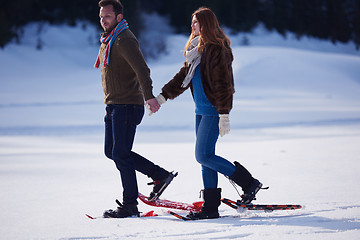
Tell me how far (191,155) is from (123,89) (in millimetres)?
3623

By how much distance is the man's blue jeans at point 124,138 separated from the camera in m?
3.75

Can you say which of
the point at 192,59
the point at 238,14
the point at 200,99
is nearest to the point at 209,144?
the point at 200,99

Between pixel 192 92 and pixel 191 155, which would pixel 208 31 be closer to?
pixel 192 92

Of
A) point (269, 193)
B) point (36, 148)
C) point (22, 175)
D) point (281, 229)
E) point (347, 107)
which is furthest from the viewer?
point (347, 107)

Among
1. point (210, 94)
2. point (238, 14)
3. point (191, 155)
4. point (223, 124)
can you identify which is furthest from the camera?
point (238, 14)

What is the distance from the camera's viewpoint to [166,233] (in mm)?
3203

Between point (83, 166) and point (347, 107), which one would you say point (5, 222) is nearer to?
point (83, 166)

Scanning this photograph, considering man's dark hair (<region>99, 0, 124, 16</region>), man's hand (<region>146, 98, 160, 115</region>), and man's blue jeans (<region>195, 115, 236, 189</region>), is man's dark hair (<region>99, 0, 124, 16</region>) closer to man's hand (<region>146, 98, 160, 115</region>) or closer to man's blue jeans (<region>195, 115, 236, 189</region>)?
man's hand (<region>146, 98, 160, 115</region>)

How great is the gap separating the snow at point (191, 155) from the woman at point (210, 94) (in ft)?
0.94

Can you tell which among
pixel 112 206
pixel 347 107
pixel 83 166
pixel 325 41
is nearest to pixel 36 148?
pixel 83 166

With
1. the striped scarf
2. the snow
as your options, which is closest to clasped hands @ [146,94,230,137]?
the striped scarf

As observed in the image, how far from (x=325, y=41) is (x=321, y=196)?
39.7 m

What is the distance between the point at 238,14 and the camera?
41.2 m

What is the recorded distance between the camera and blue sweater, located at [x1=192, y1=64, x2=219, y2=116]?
11.8ft
